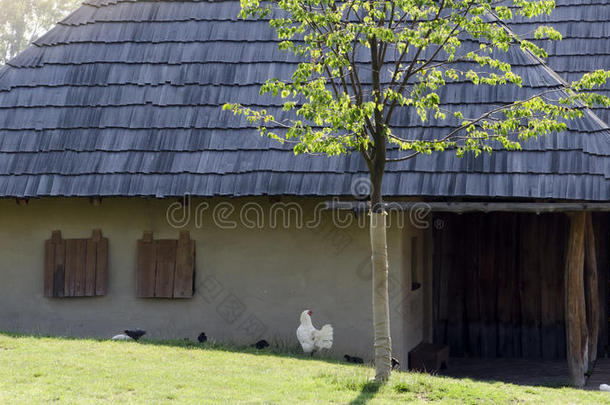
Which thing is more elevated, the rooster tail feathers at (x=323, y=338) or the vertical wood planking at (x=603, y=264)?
the vertical wood planking at (x=603, y=264)

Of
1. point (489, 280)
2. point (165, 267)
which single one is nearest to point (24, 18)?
point (165, 267)

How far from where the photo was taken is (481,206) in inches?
449

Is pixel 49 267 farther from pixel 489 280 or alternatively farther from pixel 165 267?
pixel 489 280

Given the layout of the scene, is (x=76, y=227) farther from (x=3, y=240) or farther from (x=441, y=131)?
(x=441, y=131)

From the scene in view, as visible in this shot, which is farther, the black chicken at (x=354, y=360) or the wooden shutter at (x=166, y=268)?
the wooden shutter at (x=166, y=268)

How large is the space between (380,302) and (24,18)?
32.2 metres

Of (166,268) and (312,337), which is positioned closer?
(312,337)

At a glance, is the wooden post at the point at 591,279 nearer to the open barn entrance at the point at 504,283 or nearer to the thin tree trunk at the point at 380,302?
the open barn entrance at the point at 504,283

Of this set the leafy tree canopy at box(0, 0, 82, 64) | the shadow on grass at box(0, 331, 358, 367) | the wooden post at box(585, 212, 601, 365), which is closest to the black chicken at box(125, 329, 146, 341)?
the shadow on grass at box(0, 331, 358, 367)

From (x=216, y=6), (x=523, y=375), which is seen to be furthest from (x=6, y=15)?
(x=523, y=375)

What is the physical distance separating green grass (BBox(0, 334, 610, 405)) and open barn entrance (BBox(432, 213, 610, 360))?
4283 millimetres

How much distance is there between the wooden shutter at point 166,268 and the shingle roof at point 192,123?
92cm

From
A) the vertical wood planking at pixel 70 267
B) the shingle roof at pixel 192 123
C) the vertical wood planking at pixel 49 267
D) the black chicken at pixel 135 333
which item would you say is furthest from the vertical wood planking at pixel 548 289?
the vertical wood planking at pixel 49 267

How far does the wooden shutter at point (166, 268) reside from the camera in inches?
510
